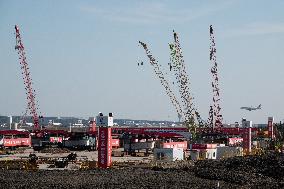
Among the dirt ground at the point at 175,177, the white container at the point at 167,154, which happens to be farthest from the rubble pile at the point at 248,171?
the white container at the point at 167,154

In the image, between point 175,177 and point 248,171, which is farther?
point 248,171

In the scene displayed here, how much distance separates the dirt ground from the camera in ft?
129

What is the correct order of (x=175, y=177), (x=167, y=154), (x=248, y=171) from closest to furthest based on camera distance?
(x=175, y=177) < (x=248, y=171) < (x=167, y=154)

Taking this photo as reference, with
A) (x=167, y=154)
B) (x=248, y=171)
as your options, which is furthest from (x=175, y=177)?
(x=167, y=154)

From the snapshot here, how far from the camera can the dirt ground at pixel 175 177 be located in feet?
129

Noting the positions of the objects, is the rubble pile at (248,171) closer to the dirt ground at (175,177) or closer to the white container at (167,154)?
the dirt ground at (175,177)

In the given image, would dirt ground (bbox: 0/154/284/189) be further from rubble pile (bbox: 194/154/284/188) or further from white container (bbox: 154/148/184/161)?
white container (bbox: 154/148/184/161)

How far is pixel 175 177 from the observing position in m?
44.5

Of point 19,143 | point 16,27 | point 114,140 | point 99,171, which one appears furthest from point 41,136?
point 99,171

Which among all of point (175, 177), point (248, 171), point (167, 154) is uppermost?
point (167, 154)

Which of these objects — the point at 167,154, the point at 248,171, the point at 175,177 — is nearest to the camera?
the point at 175,177

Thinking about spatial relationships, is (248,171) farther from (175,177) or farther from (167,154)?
(167,154)

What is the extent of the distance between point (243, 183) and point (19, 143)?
74.2 meters

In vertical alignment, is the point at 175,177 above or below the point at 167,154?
below
